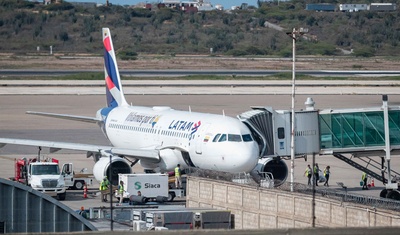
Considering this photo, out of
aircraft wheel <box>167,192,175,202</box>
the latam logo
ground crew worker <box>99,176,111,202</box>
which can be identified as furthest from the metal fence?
the latam logo

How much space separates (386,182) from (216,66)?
397ft

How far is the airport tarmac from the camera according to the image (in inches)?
1986

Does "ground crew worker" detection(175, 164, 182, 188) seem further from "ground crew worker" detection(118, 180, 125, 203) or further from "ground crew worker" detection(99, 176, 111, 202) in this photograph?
"ground crew worker" detection(99, 176, 111, 202)

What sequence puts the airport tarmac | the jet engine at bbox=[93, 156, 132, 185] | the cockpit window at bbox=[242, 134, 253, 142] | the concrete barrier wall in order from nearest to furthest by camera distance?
the concrete barrier wall < the cockpit window at bbox=[242, 134, 253, 142] < the jet engine at bbox=[93, 156, 132, 185] < the airport tarmac

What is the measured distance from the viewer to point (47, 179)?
141 ft

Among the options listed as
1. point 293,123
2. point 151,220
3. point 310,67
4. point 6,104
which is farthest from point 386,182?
point 310,67

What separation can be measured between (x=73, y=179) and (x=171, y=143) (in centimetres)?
495

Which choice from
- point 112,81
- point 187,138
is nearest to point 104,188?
point 187,138

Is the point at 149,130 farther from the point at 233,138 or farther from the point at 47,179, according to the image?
the point at 233,138

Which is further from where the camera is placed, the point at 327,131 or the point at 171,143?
the point at 171,143

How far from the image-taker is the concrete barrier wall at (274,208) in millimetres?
28234

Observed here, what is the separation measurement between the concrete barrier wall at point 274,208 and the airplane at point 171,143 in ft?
14.4

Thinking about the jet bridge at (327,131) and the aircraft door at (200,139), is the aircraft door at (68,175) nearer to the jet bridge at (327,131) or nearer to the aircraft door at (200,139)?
the aircraft door at (200,139)

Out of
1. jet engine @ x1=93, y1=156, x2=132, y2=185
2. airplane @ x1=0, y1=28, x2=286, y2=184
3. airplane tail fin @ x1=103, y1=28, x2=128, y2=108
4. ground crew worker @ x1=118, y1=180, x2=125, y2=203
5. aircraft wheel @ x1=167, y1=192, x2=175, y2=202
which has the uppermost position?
airplane tail fin @ x1=103, y1=28, x2=128, y2=108
